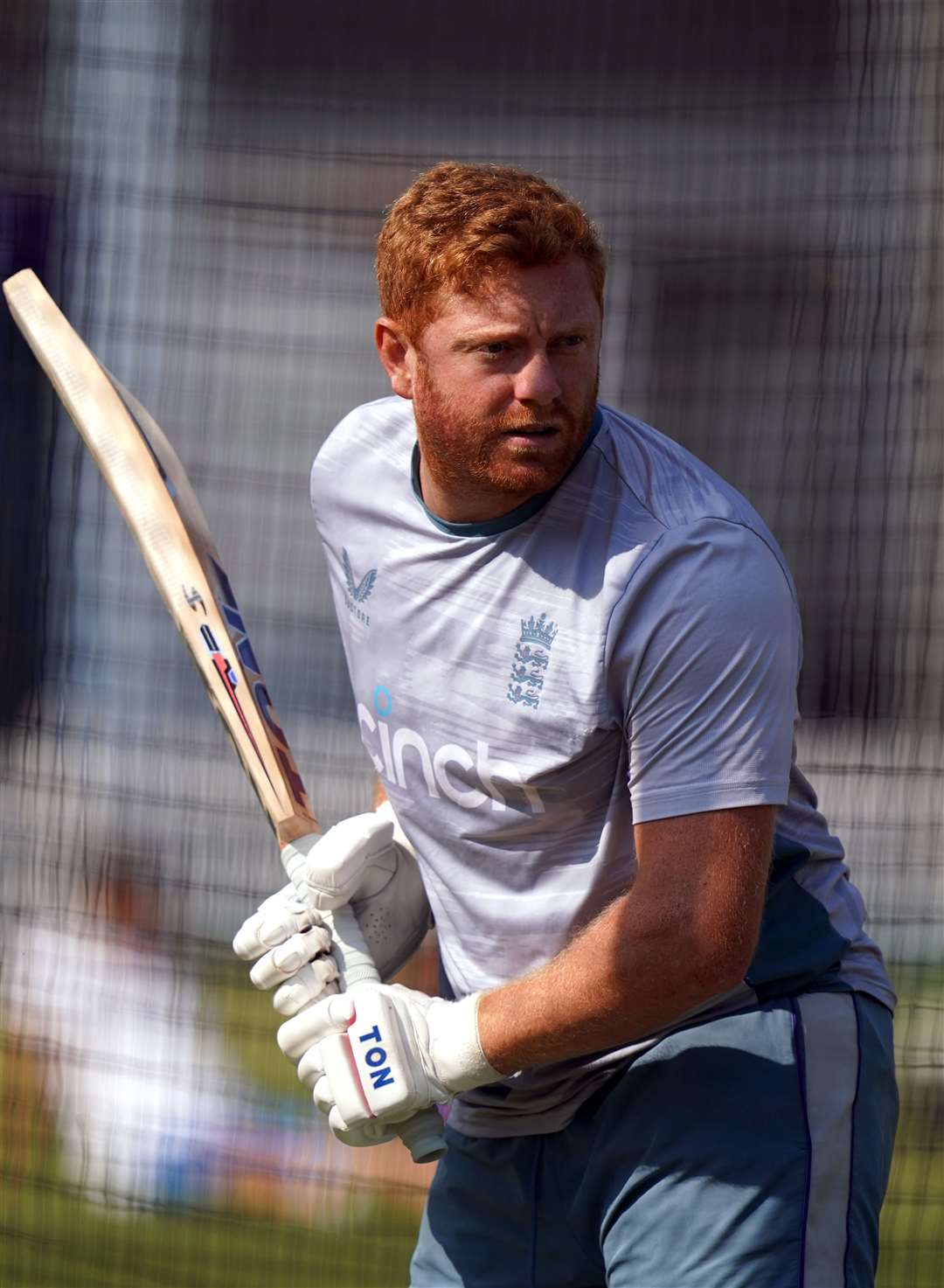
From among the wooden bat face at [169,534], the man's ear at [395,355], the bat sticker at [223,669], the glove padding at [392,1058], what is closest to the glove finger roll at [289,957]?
the glove padding at [392,1058]

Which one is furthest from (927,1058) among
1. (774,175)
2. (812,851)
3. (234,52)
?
(234,52)

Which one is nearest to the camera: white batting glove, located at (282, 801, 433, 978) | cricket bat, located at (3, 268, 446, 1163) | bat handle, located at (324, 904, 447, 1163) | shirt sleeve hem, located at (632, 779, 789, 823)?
shirt sleeve hem, located at (632, 779, 789, 823)

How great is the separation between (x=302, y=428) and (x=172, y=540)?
1.28 m

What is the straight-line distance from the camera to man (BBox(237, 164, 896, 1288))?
151cm

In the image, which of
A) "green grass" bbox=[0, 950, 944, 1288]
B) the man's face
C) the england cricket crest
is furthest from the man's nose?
"green grass" bbox=[0, 950, 944, 1288]

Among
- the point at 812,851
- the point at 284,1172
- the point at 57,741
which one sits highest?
the point at 812,851

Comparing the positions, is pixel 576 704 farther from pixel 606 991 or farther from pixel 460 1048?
pixel 460 1048

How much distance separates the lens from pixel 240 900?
3.41m

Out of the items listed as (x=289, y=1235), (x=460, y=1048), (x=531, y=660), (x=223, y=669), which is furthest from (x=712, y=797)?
(x=289, y=1235)

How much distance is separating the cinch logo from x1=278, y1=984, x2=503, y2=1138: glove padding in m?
0.21

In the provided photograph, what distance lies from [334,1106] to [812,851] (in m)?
0.59

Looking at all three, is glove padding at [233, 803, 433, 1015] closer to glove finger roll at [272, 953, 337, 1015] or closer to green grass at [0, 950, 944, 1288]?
glove finger roll at [272, 953, 337, 1015]

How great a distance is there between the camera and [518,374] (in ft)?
5.20

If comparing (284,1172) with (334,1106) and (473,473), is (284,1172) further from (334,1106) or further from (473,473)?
(473,473)
